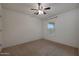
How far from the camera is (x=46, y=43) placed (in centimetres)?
179

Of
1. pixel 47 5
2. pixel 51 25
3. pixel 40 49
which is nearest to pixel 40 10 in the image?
pixel 47 5

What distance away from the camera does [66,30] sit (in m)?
1.79

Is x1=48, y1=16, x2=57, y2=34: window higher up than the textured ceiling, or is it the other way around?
the textured ceiling

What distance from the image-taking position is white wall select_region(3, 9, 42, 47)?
1.76m

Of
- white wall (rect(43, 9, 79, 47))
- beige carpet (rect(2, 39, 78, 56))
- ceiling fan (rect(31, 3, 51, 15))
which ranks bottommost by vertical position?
beige carpet (rect(2, 39, 78, 56))

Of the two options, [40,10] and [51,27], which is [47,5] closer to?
Result: [40,10]

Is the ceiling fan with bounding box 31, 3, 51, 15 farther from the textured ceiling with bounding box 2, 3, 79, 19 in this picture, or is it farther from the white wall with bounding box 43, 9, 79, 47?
the white wall with bounding box 43, 9, 79, 47

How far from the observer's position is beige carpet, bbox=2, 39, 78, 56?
5.75 ft

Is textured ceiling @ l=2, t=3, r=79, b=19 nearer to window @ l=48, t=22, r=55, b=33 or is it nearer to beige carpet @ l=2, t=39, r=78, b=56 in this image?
window @ l=48, t=22, r=55, b=33

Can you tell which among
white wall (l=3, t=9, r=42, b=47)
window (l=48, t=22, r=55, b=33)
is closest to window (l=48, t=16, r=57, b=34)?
window (l=48, t=22, r=55, b=33)

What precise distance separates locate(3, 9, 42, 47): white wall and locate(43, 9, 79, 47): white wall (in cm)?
15

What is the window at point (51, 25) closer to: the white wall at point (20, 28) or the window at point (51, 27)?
the window at point (51, 27)

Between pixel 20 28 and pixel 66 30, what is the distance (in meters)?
0.75

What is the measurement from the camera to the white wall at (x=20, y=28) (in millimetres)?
1757
